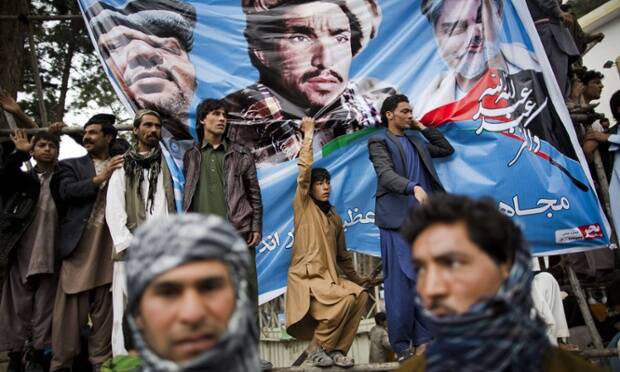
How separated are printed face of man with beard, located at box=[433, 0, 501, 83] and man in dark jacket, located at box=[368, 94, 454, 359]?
66 cm

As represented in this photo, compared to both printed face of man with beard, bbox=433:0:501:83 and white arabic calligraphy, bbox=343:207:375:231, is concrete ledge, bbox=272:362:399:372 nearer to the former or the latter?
white arabic calligraphy, bbox=343:207:375:231

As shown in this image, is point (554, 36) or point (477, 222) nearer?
point (477, 222)

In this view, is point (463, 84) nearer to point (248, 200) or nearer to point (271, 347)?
point (248, 200)

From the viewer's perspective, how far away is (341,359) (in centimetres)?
418

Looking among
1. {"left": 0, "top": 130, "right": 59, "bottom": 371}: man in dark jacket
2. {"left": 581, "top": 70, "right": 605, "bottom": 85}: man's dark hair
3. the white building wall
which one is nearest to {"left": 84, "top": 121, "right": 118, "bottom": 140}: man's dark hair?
{"left": 0, "top": 130, "right": 59, "bottom": 371}: man in dark jacket

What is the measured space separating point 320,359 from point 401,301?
25.1 inches

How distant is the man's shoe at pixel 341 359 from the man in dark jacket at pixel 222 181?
66cm

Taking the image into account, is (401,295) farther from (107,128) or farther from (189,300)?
(189,300)

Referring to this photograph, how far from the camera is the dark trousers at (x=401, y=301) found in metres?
4.19

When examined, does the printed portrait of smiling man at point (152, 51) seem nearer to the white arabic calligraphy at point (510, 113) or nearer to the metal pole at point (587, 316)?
the white arabic calligraphy at point (510, 113)

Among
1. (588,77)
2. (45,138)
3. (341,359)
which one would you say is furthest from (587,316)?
(45,138)

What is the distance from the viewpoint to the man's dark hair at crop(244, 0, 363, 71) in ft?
17.6

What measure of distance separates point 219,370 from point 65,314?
3264mm

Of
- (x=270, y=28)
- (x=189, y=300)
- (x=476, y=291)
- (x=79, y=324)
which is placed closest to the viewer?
(x=189, y=300)
